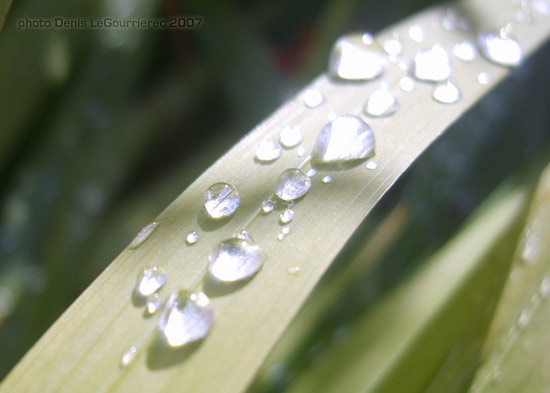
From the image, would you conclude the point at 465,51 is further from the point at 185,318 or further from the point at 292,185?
the point at 185,318

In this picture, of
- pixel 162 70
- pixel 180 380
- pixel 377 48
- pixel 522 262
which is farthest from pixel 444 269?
pixel 162 70

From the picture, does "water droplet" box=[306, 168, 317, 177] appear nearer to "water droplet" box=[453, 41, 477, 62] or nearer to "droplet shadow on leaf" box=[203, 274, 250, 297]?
"droplet shadow on leaf" box=[203, 274, 250, 297]

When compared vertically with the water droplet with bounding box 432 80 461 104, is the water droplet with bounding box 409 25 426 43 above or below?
above

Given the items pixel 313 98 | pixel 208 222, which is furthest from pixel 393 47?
pixel 208 222

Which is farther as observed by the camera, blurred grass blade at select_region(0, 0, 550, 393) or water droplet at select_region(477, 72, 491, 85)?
water droplet at select_region(477, 72, 491, 85)

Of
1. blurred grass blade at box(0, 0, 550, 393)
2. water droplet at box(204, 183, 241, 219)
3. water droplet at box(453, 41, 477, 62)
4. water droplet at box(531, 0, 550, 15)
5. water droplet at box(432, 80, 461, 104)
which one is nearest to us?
blurred grass blade at box(0, 0, 550, 393)

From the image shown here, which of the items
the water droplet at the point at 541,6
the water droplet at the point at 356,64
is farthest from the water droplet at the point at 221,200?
the water droplet at the point at 541,6

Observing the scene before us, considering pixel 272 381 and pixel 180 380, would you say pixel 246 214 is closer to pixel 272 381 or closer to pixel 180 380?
pixel 180 380

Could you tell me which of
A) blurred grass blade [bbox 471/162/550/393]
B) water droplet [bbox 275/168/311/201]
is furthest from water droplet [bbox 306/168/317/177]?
blurred grass blade [bbox 471/162/550/393]
